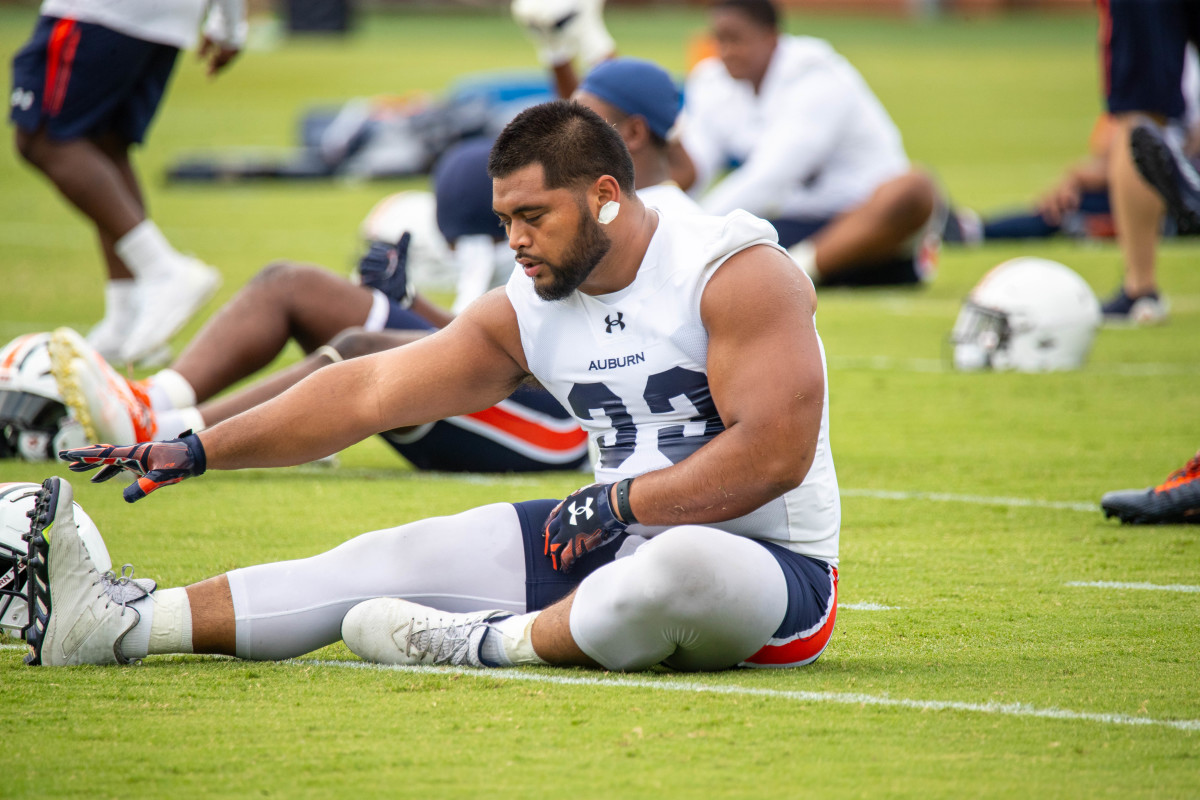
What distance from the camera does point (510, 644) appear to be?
3078mm

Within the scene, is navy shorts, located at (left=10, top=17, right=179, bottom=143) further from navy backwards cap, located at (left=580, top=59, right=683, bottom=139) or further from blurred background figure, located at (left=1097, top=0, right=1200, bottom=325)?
blurred background figure, located at (left=1097, top=0, right=1200, bottom=325)

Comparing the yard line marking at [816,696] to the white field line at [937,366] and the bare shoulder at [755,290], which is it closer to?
the bare shoulder at [755,290]

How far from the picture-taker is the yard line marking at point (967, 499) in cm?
473

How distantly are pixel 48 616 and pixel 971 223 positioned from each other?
9.75 metres

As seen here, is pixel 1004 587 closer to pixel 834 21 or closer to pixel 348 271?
pixel 348 271

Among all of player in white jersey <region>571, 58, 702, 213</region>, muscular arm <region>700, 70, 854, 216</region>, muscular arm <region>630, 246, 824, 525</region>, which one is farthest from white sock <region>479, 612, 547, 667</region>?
muscular arm <region>700, 70, 854, 216</region>

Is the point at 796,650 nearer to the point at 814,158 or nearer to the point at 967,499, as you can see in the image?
the point at 967,499

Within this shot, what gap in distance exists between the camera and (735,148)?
32.5 ft

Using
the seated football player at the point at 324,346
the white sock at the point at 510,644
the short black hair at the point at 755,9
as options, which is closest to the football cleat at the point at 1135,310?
the short black hair at the point at 755,9

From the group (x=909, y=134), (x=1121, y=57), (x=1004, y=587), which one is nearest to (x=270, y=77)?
(x=909, y=134)

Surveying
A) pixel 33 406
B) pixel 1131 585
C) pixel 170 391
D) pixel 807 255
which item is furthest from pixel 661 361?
pixel 807 255

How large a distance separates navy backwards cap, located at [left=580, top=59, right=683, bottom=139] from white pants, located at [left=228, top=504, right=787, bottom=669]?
212 centimetres

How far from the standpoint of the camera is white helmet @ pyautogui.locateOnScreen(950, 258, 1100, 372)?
6.87m

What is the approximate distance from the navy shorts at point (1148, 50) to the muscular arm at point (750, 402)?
5.13 meters
